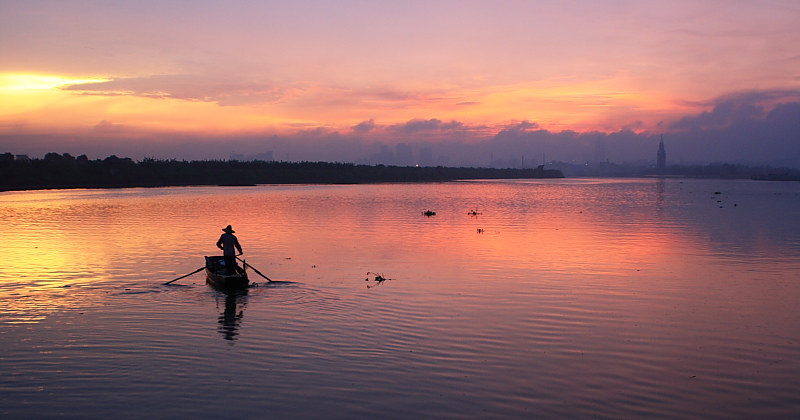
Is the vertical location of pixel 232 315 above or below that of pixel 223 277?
below

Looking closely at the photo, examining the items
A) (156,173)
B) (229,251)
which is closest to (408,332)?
(229,251)

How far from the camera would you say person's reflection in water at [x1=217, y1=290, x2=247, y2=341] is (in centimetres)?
1459

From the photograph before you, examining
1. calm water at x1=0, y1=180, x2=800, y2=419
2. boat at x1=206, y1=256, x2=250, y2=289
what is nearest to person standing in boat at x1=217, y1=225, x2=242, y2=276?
boat at x1=206, y1=256, x2=250, y2=289

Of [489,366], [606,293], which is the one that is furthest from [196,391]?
[606,293]

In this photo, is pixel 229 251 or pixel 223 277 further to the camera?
pixel 229 251

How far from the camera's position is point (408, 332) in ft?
47.0

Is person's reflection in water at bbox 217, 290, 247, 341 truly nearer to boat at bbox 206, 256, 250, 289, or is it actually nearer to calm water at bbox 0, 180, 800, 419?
calm water at bbox 0, 180, 800, 419

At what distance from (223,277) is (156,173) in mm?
116538

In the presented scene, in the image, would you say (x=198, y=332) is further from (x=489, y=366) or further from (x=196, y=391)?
(x=489, y=366)

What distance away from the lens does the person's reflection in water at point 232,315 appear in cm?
1459

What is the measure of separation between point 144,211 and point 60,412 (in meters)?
45.6

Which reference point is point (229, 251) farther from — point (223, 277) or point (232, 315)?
point (232, 315)

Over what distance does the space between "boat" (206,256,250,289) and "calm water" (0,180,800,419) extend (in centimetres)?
41

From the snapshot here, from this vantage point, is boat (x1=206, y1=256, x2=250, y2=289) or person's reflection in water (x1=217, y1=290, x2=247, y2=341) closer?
person's reflection in water (x1=217, y1=290, x2=247, y2=341)
